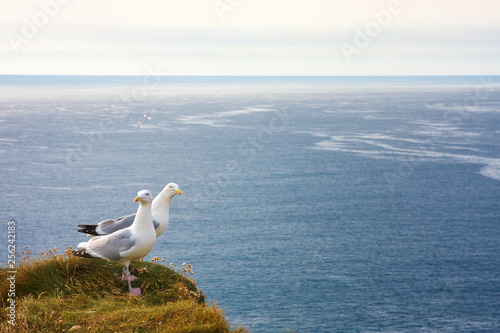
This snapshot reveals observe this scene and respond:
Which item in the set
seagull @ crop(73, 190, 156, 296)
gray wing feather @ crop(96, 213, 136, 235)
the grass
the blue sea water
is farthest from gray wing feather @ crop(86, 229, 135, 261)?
the blue sea water

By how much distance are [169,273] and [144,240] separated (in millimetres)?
2155

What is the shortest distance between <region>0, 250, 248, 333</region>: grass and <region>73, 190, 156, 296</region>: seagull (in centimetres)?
77

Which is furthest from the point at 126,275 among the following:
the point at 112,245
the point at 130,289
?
the point at 112,245

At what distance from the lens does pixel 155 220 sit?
59.2ft

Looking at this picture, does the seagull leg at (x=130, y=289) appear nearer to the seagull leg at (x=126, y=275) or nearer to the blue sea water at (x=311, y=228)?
the seagull leg at (x=126, y=275)

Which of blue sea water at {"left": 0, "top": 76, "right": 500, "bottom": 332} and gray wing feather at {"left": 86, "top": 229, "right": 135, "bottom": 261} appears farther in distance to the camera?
blue sea water at {"left": 0, "top": 76, "right": 500, "bottom": 332}

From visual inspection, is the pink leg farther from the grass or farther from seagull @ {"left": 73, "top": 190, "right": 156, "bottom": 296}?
the grass

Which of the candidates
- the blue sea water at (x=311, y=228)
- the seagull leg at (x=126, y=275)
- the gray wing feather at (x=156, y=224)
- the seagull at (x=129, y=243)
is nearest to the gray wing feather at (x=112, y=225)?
the gray wing feather at (x=156, y=224)

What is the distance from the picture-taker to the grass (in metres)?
13.2

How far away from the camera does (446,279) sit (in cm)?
11475

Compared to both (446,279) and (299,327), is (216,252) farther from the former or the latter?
(446,279)

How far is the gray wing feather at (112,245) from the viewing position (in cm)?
1526

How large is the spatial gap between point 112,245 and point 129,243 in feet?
1.76

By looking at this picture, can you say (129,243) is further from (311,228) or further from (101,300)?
(311,228)
